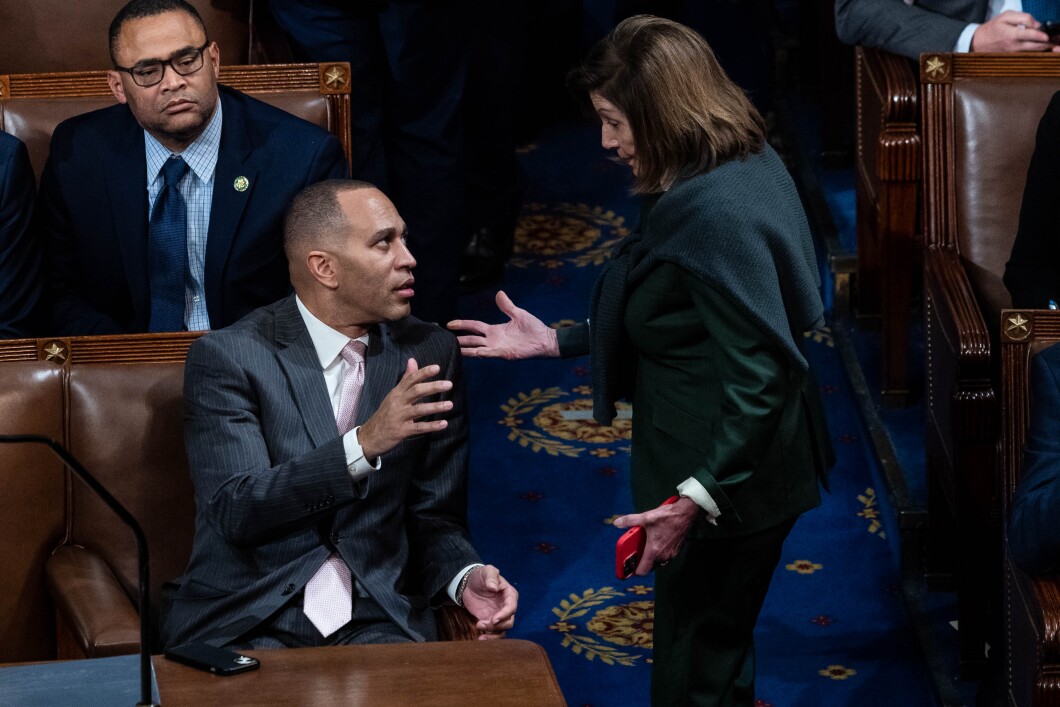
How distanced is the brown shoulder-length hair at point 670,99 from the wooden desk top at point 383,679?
2.34 ft

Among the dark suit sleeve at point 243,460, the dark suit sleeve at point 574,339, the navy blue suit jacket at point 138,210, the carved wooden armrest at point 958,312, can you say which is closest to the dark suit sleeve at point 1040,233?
the carved wooden armrest at point 958,312

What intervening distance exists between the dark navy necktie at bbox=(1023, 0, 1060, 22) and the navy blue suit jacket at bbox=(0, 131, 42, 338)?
2116mm

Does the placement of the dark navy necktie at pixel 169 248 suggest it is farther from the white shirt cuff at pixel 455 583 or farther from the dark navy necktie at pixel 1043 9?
the dark navy necktie at pixel 1043 9

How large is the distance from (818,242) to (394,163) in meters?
1.18

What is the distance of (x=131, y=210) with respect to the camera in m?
2.87

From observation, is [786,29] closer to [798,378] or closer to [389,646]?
[798,378]

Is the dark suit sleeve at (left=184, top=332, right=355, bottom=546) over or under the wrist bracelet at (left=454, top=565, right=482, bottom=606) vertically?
over

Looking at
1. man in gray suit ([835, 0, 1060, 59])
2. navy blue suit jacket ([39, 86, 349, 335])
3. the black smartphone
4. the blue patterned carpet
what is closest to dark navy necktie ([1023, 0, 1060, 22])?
man in gray suit ([835, 0, 1060, 59])

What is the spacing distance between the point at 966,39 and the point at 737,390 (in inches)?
61.4

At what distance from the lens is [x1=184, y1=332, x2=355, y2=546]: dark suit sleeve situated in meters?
2.17

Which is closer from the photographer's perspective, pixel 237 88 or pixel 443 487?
pixel 443 487

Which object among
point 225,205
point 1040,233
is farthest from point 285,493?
point 1040,233

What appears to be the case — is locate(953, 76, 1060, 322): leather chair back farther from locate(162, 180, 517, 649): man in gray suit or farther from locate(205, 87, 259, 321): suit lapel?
locate(205, 87, 259, 321): suit lapel

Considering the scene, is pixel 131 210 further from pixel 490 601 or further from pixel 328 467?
pixel 490 601
